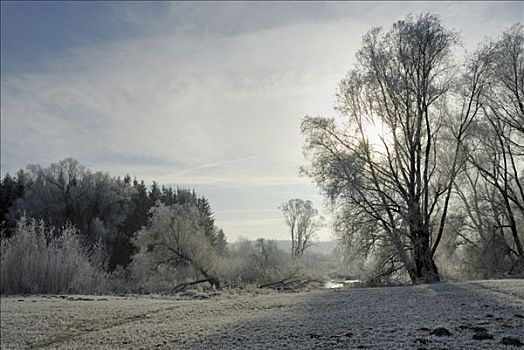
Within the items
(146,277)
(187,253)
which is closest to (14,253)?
(146,277)

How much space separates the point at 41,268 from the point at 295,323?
60.2 feet

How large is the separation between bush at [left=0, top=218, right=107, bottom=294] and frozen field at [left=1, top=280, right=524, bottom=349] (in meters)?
7.21

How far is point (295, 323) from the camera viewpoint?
11648mm

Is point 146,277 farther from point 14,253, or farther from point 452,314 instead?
point 452,314

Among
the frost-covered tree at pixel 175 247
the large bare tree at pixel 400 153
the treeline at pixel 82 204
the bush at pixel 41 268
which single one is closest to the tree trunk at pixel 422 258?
the large bare tree at pixel 400 153

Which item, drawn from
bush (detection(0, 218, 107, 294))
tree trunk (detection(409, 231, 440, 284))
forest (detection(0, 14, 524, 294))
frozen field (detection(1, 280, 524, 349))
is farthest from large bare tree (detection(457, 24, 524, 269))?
bush (detection(0, 218, 107, 294))

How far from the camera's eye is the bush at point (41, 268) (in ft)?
80.8

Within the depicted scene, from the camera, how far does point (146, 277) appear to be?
3825 centimetres

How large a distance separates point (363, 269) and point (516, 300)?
555 inches

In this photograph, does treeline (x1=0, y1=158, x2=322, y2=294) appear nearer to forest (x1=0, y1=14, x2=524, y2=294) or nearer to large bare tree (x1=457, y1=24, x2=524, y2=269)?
forest (x1=0, y1=14, x2=524, y2=294)

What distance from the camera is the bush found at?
2462cm

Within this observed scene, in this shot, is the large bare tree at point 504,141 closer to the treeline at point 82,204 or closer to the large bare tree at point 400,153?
the large bare tree at point 400,153

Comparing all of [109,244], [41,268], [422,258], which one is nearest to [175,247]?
[41,268]

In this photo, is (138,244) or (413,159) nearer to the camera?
(413,159)
